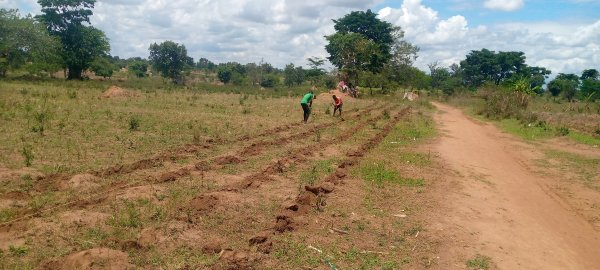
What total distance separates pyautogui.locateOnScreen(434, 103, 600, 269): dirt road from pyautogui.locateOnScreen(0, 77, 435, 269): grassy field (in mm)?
795

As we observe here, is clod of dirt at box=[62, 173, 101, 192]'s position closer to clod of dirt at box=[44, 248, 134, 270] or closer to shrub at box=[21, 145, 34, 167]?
shrub at box=[21, 145, 34, 167]

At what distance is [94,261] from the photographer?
5148 millimetres

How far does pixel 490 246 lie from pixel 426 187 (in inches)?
126

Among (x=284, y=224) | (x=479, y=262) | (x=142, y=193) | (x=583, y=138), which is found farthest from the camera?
(x=583, y=138)

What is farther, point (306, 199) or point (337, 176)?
point (337, 176)

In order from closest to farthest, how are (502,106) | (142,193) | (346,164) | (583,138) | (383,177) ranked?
(142,193), (383,177), (346,164), (583,138), (502,106)

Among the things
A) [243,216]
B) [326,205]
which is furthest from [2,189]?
[326,205]

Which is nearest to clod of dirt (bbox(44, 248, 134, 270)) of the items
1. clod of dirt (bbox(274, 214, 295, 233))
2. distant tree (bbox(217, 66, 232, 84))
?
clod of dirt (bbox(274, 214, 295, 233))

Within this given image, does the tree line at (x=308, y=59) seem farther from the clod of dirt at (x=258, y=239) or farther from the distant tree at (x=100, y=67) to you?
the clod of dirt at (x=258, y=239)

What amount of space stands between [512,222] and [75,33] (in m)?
48.4

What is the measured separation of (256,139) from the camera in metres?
14.1

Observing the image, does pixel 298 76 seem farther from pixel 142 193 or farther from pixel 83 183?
pixel 142 193

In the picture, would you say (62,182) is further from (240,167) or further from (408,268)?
(408,268)

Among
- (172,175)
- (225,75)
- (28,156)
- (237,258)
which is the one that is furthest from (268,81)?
(237,258)
